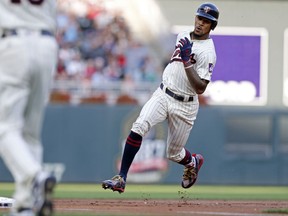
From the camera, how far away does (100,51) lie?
1623 cm

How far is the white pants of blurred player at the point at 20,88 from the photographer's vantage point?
193 inches

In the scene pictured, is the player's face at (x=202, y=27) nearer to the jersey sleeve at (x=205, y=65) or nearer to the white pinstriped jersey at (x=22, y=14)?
the jersey sleeve at (x=205, y=65)

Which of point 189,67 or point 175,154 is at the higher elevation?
point 189,67

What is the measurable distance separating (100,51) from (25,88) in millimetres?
11265

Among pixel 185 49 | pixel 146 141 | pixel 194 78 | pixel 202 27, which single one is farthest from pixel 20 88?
pixel 146 141

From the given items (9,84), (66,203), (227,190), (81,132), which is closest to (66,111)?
(81,132)

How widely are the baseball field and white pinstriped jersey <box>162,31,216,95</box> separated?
1142 millimetres

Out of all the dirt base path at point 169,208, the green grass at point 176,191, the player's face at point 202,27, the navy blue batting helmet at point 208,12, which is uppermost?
the navy blue batting helmet at point 208,12

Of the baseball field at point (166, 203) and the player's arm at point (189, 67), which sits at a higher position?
the player's arm at point (189, 67)

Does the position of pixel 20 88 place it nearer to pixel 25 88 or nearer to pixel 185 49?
pixel 25 88

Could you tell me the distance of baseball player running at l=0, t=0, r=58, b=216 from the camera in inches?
193

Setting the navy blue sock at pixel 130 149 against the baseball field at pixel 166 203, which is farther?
the navy blue sock at pixel 130 149

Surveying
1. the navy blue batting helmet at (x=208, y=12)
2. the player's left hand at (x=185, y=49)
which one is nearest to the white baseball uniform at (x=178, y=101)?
the player's left hand at (x=185, y=49)

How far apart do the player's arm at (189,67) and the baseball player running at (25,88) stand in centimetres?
289
